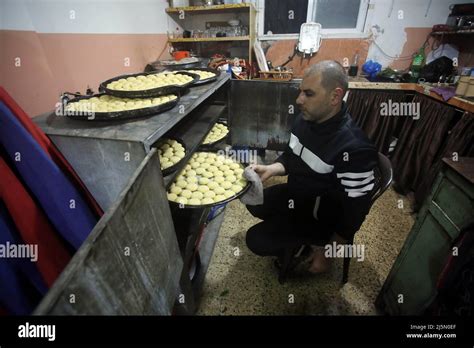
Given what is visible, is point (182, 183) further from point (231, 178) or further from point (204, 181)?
point (231, 178)

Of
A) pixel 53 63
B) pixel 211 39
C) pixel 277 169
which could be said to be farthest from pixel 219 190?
pixel 211 39

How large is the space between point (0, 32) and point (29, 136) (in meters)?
1.11

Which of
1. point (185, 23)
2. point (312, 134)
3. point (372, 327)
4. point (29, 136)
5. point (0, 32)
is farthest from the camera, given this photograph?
point (185, 23)

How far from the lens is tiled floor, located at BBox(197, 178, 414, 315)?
5.20ft

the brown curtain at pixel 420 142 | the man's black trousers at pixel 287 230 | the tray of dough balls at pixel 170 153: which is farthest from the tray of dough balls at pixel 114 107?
the brown curtain at pixel 420 142

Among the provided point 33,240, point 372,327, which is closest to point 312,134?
point 372,327

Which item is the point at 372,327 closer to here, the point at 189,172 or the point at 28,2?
the point at 189,172

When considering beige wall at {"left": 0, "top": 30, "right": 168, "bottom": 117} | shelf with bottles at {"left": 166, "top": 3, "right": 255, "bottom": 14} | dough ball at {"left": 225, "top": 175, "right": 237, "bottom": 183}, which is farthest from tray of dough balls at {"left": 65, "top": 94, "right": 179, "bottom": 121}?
shelf with bottles at {"left": 166, "top": 3, "right": 255, "bottom": 14}

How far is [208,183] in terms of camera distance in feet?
4.36

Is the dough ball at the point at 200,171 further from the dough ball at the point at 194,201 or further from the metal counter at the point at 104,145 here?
the metal counter at the point at 104,145

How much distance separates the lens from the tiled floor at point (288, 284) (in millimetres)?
1586

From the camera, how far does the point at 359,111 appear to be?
9.87 feet

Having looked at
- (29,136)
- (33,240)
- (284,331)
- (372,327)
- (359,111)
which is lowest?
(372,327)

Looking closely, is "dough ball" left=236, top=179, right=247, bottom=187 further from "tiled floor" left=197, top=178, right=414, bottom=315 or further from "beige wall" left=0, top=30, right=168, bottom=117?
"beige wall" left=0, top=30, right=168, bottom=117
